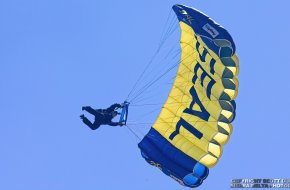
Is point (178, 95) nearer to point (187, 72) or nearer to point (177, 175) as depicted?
point (187, 72)

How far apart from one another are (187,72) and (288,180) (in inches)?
446

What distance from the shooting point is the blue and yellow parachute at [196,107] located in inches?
1340

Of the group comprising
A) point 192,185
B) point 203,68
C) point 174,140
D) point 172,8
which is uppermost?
point 172,8

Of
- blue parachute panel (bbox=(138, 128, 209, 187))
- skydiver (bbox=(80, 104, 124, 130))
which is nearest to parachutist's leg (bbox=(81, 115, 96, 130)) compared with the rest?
skydiver (bbox=(80, 104, 124, 130))

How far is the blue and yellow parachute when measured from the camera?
34031 mm

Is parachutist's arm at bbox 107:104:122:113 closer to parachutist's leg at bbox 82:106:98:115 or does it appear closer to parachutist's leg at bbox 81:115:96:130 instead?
parachutist's leg at bbox 82:106:98:115

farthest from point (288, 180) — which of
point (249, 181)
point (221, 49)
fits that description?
point (221, 49)

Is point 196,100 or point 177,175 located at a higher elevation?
point 196,100

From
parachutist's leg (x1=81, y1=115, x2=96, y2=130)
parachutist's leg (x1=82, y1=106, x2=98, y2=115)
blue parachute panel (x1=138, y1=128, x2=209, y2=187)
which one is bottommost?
blue parachute panel (x1=138, y1=128, x2=209, y2=187)

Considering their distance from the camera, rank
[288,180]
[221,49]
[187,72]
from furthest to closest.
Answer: [288,180] → [187,72] → [221,49]

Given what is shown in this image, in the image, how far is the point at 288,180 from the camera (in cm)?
4412

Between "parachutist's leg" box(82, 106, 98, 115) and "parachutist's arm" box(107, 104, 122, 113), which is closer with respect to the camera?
"parachutist's leg" box(82, 106, 98, 115)

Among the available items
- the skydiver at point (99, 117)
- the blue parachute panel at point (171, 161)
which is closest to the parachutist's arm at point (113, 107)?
the skydiver at point (99, 117)

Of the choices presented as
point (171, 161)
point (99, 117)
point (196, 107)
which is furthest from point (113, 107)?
point (196, 107)
